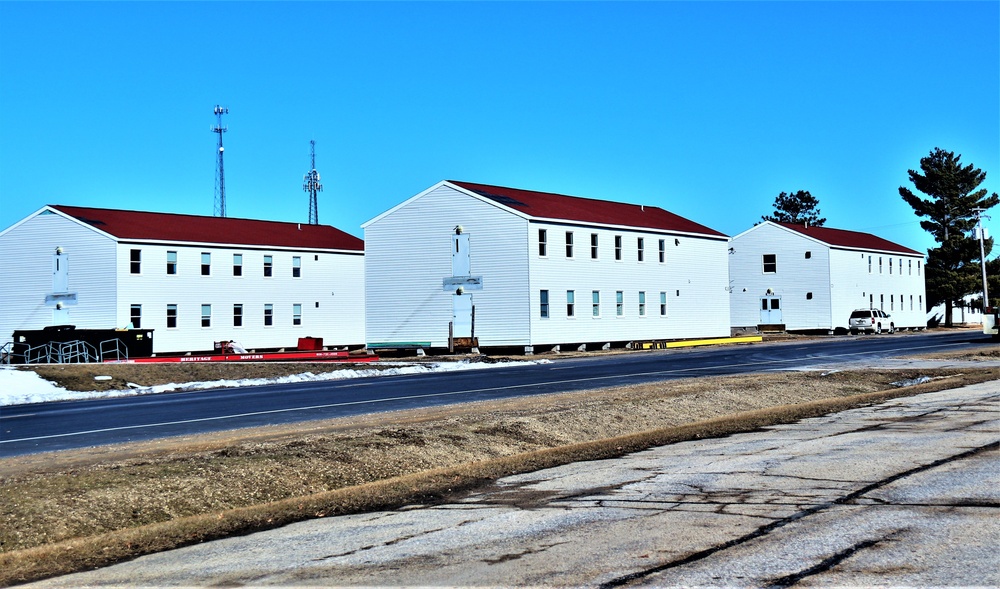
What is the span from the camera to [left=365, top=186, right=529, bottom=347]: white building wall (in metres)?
51.4

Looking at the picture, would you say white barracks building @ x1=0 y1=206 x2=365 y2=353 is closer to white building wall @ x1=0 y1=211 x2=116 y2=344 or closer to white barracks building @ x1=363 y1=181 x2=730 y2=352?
white building wall @ x1=0 y1=211 x2=116 y2=344

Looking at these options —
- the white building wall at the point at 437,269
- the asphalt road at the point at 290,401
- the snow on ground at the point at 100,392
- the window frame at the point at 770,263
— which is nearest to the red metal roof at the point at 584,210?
the white building wall at the point at 437,269

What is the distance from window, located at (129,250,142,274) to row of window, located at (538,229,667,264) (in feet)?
69.0

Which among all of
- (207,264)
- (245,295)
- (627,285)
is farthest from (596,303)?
(207,264)

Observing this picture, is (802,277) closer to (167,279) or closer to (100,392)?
(167,279)

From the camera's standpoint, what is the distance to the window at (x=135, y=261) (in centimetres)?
5419

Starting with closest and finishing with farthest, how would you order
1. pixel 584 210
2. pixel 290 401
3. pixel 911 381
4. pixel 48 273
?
pixel 290 401 → pixel 911 381 → pixel 48 273 → pixel 584 210

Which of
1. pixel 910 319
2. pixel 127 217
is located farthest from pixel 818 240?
pixel 127 217

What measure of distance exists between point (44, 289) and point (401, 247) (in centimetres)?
1943

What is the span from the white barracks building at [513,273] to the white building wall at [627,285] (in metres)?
0.08

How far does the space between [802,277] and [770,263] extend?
9.08 ft

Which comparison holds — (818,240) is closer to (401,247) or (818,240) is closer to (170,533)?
(401,247)

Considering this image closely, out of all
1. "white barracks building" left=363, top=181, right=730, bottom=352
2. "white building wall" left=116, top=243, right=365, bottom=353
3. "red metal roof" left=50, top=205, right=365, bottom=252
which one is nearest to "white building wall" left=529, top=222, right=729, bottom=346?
"white barracks building" left=363, top=181, right=730, bottom=352

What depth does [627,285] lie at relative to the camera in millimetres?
57281
